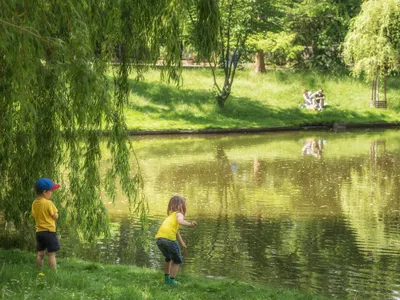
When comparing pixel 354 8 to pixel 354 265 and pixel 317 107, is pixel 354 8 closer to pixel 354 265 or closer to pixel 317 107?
pixel 317 107

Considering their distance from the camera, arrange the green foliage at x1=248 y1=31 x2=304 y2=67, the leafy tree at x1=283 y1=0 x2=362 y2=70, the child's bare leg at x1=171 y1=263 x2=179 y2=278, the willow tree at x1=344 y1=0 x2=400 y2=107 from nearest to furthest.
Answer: the child's bare leg at x1=171 y1=263 x2=179 y2=278 → the willow tree at x1=344 y1=0 x2=400 y2=107 → the green foliage at x1=248 y1=31 x2=304 y2=67 → the leafy tree at x1=283 y1=0 x2=362 y2=70

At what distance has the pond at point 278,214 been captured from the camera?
14625mm

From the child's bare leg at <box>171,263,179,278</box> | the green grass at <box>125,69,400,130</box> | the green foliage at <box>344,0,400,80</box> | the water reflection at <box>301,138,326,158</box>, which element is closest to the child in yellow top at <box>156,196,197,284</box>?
the child's bare leg at <box>171,263,179,278</box>

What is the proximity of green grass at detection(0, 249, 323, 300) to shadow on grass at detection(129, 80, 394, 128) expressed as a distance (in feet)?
94.3

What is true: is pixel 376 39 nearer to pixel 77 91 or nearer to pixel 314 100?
pixel 314 100

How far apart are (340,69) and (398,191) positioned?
27721 millimetres

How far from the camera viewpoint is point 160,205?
70.1 feet

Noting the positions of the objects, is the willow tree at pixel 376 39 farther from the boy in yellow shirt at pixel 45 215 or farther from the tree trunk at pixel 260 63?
the boy in yellow shirt at pixel 45 215

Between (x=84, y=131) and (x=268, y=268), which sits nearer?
(x=84, y=131)

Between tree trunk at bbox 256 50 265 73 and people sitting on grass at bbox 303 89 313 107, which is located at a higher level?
tree trunk at bbox 256 50 265 73

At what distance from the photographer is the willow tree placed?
4428 cm

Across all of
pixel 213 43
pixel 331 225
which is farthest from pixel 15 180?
pixel 331 225

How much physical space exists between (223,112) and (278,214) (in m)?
23.4

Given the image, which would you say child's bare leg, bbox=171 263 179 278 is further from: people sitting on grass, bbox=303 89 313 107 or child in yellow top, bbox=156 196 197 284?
people sitting on grass, bbox=303 89 313 107
